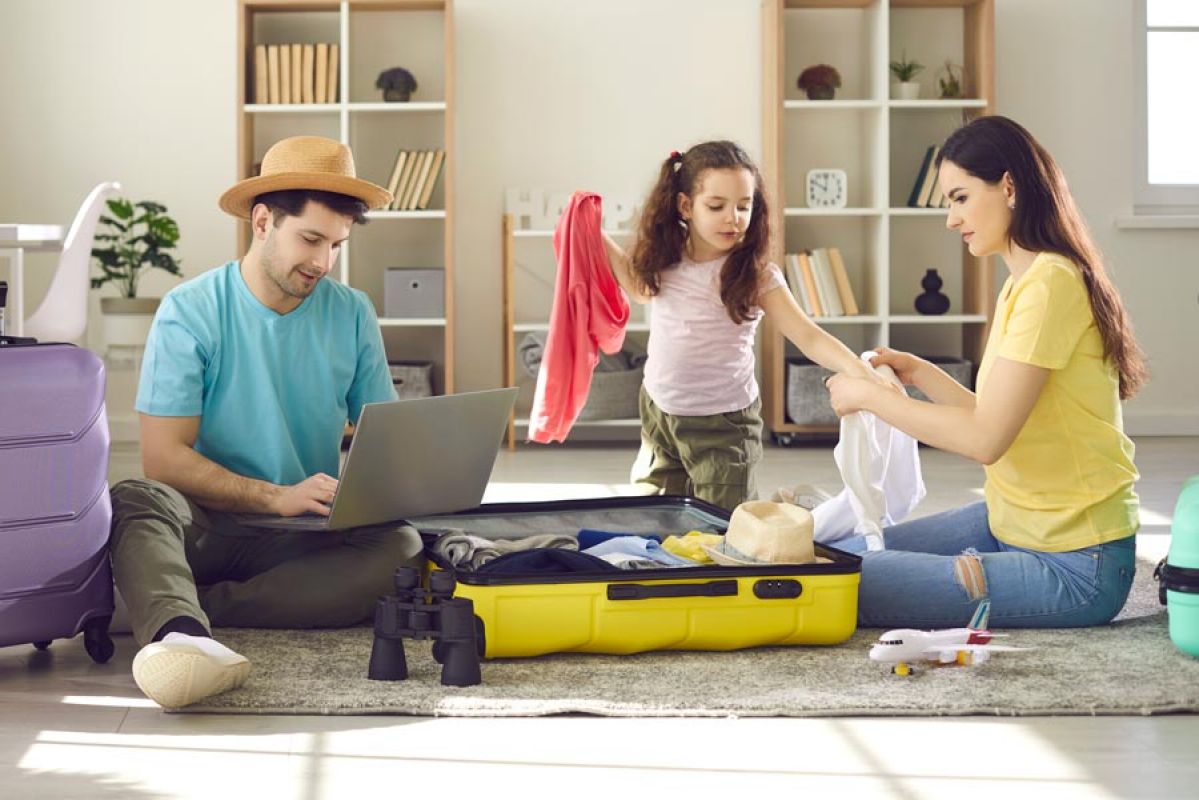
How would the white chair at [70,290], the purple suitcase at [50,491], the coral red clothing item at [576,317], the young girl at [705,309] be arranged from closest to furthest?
the purple suitcase at [50,491] < the young girl at [705,309] < the coral red clothing item at [576,317] < the white chair at [70,290]

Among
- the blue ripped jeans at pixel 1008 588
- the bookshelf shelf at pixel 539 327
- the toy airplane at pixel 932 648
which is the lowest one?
the toy airplane at pixel 932 648

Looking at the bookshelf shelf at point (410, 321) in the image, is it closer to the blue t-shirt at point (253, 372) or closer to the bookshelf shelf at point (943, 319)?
the bookshelf shelf at point (943, 319)

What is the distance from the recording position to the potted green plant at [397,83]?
5.70m

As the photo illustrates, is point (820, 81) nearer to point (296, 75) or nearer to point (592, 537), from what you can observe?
point (296, 75)

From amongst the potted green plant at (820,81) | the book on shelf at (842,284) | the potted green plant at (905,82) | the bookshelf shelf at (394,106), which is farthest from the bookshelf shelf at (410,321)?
the potted green plant at (905,82)

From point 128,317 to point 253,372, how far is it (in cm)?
302

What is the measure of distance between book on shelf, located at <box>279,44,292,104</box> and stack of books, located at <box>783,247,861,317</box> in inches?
75.0

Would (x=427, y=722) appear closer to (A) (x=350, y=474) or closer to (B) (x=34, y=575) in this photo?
(A) (x=350, y=474)

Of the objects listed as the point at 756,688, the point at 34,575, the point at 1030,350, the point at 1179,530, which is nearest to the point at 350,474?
the point at 34,575

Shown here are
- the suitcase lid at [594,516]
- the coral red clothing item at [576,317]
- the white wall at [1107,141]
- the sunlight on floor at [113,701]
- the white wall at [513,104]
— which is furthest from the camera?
the white wall at [1107,141]

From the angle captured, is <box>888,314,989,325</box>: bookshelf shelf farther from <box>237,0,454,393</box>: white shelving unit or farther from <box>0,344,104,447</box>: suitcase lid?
<box>0,344,104,447</box>: suitcase lid

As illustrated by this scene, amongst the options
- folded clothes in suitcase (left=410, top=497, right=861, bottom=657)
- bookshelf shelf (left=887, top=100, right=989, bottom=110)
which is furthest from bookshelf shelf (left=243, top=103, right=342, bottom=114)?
folded clothes in suitcase (left=410, top=497, right=861, bottom=657)

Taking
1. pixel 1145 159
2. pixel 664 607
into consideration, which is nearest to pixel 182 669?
pixel 664 607

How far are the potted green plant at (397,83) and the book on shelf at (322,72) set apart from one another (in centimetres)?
20
